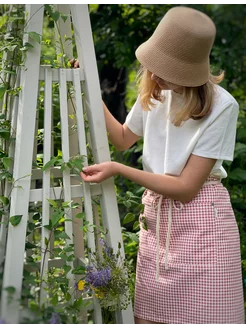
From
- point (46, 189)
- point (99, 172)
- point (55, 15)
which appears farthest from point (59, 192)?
point (55, 15)

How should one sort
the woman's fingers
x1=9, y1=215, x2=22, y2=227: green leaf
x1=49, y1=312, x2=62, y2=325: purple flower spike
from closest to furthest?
x1=49, y1=312, x2=62, y2=325: purple flower spike → x1=9, y1=215, x2=22, y2=227: green leaf → the woman's fingers

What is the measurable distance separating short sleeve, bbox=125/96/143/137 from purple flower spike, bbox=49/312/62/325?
0.93m

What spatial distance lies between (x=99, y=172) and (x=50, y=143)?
0.20 meters

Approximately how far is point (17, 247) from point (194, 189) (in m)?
0.66

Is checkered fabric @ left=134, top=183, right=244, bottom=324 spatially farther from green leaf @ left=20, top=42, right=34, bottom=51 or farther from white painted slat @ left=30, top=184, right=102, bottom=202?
green leaf @ left=20, top=42, right=34, bottom=51

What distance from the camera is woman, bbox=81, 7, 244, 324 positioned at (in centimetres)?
231

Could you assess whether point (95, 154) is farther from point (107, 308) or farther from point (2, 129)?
point (107, 308)

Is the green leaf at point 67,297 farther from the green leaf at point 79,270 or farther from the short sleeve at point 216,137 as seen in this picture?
the short sleeve at point 216,137

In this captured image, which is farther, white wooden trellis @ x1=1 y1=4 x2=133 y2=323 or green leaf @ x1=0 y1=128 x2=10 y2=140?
green leaf @ x1=0 y1=128 x2=10 y2=140

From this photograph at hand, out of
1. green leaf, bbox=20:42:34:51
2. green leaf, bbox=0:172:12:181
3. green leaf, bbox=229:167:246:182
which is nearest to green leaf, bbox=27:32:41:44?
green leaf, bbox=20:42:34:51

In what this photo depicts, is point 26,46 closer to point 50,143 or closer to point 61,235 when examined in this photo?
point 50,143

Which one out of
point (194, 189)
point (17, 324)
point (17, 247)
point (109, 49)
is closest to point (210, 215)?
point (194, 189)

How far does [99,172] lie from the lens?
7.59ft

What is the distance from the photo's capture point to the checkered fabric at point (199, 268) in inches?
93.4
